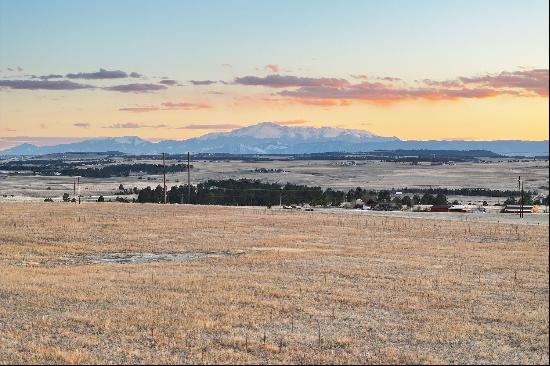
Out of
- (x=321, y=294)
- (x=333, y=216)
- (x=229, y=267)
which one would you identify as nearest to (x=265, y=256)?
(x=229, y=267)

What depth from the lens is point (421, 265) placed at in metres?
36.6

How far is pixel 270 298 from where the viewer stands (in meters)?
26.1

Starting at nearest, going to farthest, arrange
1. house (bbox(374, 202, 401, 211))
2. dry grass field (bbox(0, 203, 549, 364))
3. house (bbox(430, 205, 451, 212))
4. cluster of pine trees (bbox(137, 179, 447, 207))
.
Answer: dry grass field (bbox(0, 203, 549, 364))
house (bbox(430, 205, 451, 212))
house (bbox(374, 202, 401, 211))
cluster of pine trees (bbox(137, 179, 447, 207))

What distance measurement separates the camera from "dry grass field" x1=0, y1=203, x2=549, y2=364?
61.5 ft

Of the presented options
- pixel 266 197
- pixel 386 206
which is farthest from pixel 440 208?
pixel 266 197

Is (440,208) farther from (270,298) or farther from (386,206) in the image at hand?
(270,298)

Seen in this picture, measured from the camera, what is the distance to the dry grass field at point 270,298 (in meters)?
18.8

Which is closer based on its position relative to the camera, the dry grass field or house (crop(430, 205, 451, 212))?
the dry grass field

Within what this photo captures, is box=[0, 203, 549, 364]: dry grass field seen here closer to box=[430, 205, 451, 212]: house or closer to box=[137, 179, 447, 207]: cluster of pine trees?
box=[430, 205, 451, 212]: house

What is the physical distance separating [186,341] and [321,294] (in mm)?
8977

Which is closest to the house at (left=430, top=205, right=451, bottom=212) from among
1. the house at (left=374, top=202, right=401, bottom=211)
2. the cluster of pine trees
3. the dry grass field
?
the house at (left=374, top=202, right=401, bottom=211)

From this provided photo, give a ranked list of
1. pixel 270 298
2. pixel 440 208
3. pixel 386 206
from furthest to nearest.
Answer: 1. pixel 386 206
2. pixel 440 208
3. pixel 270 298

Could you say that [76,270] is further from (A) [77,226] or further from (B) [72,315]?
(A) [77,226]

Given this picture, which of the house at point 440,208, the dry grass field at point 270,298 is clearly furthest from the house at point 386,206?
the dry grass field at point 270,298
